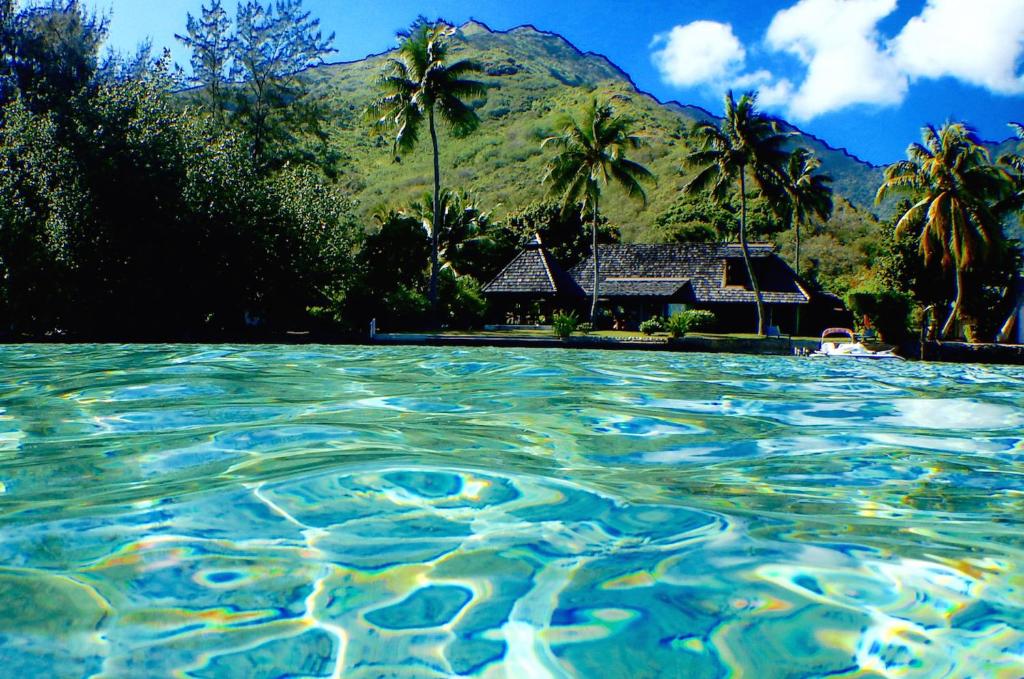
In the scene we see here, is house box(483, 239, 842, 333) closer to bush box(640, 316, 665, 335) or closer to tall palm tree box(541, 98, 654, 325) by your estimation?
tall palm tree box(541, 98, 654, 325)

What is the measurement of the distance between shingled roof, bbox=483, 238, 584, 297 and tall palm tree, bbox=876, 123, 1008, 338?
15.3 m

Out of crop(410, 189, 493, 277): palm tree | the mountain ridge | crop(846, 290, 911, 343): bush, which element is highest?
the mountain ridge

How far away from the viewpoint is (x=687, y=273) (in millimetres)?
42875

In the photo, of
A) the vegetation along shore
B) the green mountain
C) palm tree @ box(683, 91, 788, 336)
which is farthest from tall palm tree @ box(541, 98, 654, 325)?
the green mountain

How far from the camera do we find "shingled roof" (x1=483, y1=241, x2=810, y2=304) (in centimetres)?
3991

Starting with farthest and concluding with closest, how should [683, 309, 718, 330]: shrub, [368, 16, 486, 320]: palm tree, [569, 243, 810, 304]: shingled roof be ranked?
[569, 243, 810, 304]: shingled roof, [683, 309, 718, 330]: shrub, [368, 16, 486, 320]: palm tree

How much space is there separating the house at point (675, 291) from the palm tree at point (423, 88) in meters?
7.72

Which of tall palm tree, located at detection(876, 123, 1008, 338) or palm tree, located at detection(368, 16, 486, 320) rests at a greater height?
palm tree, located at detection(368, 16, 486, 320)

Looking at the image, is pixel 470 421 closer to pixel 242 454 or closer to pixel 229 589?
pixel 242 454

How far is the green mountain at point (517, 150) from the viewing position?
281ft

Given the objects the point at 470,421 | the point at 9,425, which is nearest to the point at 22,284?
the point at 9,425

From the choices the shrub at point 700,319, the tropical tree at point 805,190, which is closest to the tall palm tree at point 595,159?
the shrub at point 700,319

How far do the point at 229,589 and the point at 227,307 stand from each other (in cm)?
2631

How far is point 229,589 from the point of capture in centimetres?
304
